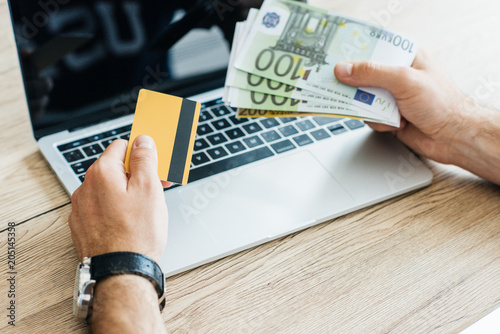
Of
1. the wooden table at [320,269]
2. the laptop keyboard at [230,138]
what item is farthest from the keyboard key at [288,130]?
the wooden table at [320,269]

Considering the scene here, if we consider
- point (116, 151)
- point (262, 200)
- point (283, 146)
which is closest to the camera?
point (116, 151)

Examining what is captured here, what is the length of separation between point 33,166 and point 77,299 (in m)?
0.35

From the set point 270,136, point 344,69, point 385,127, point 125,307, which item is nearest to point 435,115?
point 385,127

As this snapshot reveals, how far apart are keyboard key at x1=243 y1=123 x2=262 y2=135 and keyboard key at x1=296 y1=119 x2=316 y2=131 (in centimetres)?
8

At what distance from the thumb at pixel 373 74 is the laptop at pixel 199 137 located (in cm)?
12

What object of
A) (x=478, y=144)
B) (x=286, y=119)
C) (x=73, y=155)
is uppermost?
(x=478, y=144)

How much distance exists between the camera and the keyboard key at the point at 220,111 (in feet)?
3.31

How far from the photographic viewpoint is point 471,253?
0.84m

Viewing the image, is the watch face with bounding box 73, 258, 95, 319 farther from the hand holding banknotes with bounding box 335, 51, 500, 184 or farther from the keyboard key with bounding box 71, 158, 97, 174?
the hand holding banknotes with bounding box 335, 51, 500, 184

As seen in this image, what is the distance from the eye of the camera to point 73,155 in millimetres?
895

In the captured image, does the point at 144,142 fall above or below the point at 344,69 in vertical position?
below

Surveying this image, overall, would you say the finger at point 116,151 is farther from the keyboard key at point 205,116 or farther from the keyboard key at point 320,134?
the keyboard key at point 320,134

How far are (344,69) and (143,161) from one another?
422 mm

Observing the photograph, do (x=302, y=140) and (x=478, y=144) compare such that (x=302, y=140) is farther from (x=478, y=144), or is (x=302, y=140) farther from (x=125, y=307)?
(x=125, y=307)
